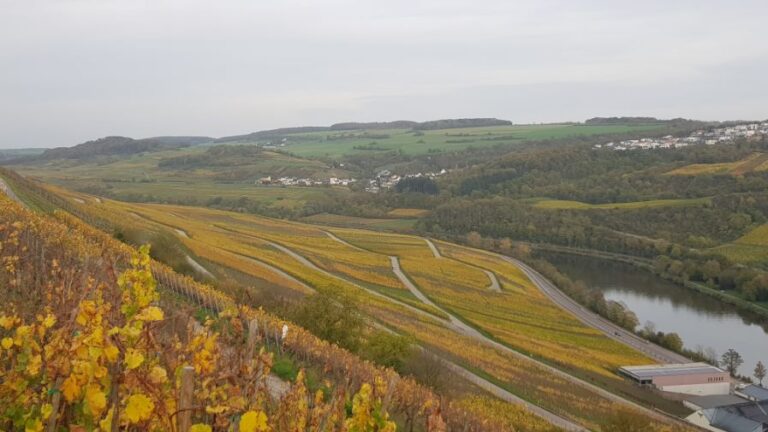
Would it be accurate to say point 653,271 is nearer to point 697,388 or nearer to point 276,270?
point 697,388

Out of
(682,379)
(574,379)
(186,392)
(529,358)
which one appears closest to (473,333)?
(529,358)

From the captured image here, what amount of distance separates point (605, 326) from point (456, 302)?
11701 millimetres

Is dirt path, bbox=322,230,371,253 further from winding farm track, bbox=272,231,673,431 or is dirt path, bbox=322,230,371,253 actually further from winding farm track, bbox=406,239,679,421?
winding farm track, bbox=406,239,679,421

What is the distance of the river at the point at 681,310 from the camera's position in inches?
1941

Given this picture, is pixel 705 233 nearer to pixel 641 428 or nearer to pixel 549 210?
pixel 549 210

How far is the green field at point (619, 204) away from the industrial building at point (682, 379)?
232 feet

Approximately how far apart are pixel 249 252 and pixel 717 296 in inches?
1890

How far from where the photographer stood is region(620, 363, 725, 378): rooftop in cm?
3650

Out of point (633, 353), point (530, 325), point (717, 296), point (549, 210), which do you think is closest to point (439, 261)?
point (530, 325)

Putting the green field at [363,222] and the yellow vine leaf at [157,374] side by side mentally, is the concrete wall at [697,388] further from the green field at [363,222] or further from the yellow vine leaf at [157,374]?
the green field at [363,222]

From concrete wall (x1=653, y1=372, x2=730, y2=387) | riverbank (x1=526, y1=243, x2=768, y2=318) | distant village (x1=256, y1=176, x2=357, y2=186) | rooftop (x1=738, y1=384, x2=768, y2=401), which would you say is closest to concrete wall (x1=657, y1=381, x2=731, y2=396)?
concrete wall (x1=653, y1=372, x2=730, y2=387)

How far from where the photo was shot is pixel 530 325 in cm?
4484

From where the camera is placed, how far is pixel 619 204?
365 ft

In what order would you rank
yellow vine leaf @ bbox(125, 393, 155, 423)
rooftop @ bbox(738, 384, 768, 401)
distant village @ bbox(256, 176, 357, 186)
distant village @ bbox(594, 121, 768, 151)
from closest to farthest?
1. yellow vine leaf @ bbox(125, 393, 155, 423)
2. rooftop @ bbox(738, 384, 768, 401)
3. distant village @ bbox(256, 176, 357, 186)
4. distant village @ bbox(594, 121, 768, 151)
